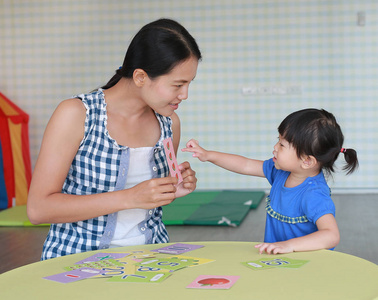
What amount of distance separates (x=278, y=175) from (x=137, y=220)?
0.51 metres

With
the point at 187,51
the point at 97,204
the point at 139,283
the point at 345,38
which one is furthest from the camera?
the point at 345,38

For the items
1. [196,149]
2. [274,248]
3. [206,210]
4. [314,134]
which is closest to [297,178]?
[314,134]

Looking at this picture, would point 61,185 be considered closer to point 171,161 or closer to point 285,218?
point 171,161

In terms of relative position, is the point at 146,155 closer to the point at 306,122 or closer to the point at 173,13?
the point at 306,122

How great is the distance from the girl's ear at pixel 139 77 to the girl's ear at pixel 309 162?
21.8 inches

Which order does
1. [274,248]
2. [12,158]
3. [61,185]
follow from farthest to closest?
[12,158] → [61,185] → [274,248]

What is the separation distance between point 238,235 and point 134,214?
231cm

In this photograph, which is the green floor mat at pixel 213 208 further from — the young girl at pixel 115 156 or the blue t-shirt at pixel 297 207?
the young girl at pixel 115 156

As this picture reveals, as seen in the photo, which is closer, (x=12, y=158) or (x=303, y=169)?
(x=303, y=169)

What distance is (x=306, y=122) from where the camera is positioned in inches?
71.4

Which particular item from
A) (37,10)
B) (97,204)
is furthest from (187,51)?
(37,10)

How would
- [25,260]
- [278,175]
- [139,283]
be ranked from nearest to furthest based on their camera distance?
[139,283] < [278,175] < [25,260]

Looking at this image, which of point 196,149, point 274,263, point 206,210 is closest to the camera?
point 274,263

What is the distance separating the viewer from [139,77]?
175cm
